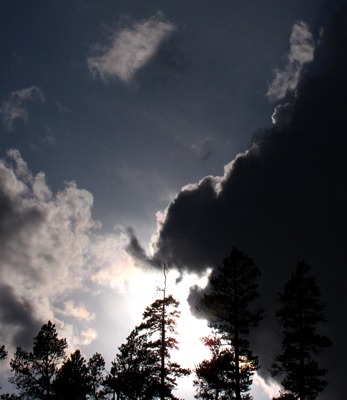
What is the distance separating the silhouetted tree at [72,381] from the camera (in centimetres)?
2977

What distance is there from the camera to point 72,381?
32.0 m

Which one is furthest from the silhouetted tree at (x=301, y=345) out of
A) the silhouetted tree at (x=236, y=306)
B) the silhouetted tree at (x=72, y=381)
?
the silhouetted tree at (x=72, y=381)

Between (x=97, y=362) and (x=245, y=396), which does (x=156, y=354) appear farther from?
(x=97, y=362)

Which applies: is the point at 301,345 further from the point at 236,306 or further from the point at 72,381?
the point at 72,381

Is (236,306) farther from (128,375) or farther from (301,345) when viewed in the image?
(128,375)

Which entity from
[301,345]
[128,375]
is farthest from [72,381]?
[301,345]

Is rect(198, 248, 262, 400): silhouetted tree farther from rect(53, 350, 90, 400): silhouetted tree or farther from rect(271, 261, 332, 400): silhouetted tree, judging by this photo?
rect(53, 350, 90, 400): silhouetted tree

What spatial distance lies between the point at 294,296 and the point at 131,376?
20772 millimetres

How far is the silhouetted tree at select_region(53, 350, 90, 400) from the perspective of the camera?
29.8m

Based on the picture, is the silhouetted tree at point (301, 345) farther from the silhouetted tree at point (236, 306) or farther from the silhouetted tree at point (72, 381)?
the silhouetted tree at point (72, 381)

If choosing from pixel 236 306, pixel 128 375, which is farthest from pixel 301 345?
pixel 128 375

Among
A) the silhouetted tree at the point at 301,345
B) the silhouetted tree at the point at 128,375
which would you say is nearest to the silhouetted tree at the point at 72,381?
the silhouetted tree at the point at 128,375

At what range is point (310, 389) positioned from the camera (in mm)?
21391

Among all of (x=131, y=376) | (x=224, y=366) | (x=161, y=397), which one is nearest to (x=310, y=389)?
(x=224, y=366)
